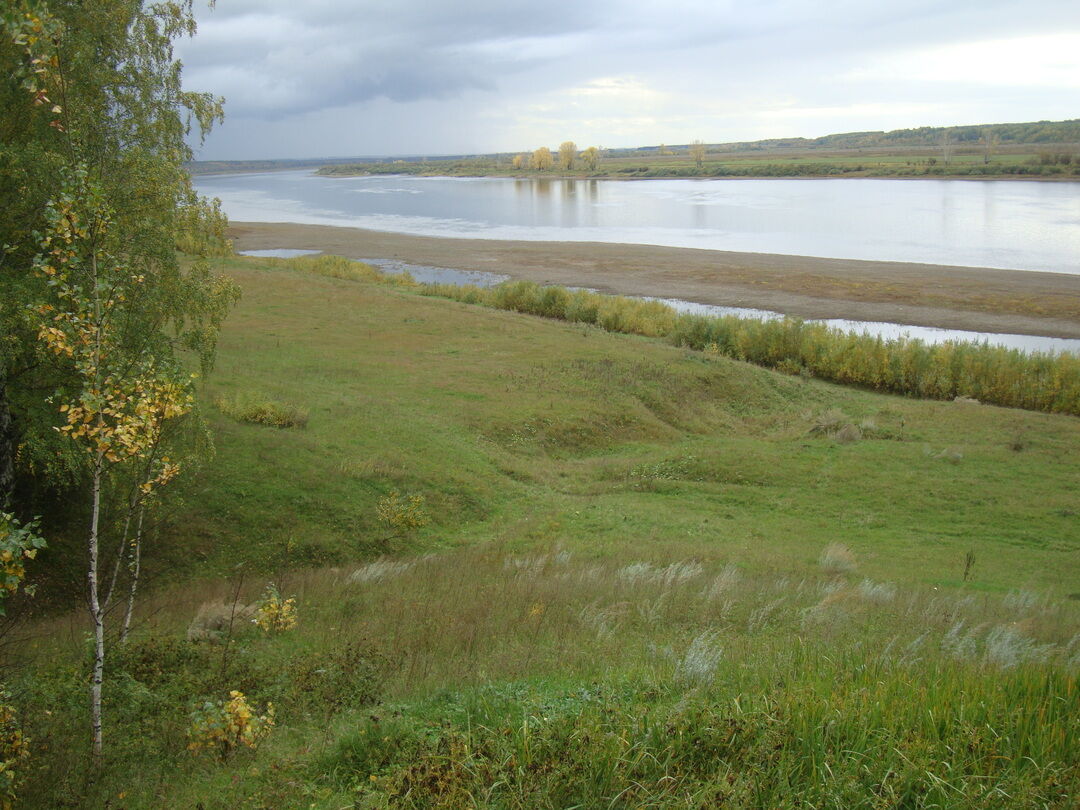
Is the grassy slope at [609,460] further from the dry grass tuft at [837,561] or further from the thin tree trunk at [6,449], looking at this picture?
the thin tree trunk at [6,449]

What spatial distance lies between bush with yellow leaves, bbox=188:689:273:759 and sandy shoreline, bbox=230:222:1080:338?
44886mm

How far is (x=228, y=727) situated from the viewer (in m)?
5.38

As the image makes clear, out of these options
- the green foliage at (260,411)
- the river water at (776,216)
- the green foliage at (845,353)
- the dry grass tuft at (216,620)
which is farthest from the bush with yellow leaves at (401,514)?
the river water at (776,216)

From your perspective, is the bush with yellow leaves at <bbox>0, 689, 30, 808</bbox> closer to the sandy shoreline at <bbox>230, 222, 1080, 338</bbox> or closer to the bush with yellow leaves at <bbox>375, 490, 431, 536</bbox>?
the bush with yellow leaves at <bbox>375, 490, 431, 536</bbox>

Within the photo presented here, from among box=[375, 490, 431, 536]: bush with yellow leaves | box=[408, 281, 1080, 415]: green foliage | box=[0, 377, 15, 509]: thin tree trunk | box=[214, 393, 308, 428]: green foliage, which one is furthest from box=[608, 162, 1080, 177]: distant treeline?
box=[0, 377, 15, 509]: thin tree trunk

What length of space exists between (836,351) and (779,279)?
1950 cm

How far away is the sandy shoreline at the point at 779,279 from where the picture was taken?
1761 inches

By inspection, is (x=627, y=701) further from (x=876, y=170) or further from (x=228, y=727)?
(x=876, y=170)

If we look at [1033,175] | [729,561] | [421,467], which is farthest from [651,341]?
[1033,175]

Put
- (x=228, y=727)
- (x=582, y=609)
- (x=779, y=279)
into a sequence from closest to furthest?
(x=228, y=727), (x=582, y=609), (x=779, y=279)

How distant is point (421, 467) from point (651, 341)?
21.8 meters

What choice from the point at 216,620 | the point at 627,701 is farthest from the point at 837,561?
the point at 216,620

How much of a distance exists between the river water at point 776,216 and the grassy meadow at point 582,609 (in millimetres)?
42755

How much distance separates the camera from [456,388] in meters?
26.0
